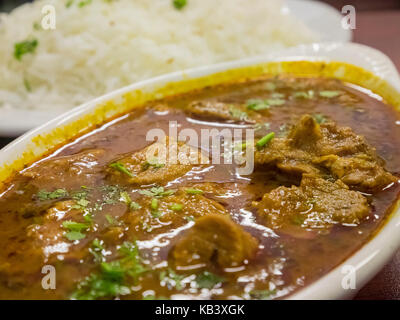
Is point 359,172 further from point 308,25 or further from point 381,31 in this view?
point 381,31

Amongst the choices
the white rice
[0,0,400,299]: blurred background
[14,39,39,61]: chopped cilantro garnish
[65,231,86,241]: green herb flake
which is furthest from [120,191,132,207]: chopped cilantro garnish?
[14,39,39,61]: chopped cilantro garnish

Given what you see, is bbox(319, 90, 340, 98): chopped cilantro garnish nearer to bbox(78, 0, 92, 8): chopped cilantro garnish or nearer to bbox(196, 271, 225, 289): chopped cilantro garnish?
bbox(196, 271, 225, 289): chopped cilantro garnish

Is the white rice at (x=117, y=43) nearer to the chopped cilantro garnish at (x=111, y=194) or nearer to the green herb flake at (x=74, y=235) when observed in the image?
the chopped cilantro garnish at (x=111, y=194)

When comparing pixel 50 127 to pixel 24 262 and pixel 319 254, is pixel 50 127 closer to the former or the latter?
pixel 24 262

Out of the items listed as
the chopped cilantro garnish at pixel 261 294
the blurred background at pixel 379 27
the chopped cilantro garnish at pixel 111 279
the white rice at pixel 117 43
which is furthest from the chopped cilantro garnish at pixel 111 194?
the white rice at pixel 117 43
